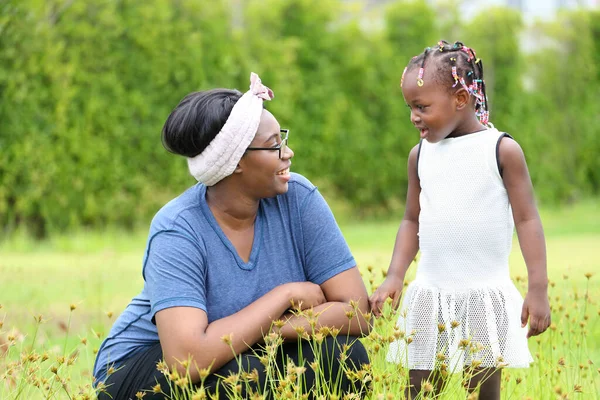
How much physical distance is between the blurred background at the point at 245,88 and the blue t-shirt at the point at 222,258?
551 cm

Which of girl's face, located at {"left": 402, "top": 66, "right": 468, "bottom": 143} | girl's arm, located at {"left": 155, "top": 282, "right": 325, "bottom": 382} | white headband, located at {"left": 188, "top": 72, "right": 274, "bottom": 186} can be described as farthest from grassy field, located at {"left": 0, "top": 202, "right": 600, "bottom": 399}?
white headband, located at {"left": 188, "top": 72, "right": 274, "bottom": 186}

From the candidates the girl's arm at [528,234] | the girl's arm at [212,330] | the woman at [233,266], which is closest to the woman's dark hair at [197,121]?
the woman at [233,266]

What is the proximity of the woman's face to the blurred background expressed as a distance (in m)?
5.57

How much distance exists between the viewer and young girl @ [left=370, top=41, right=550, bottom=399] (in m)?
3.27

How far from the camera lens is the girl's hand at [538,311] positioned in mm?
3086

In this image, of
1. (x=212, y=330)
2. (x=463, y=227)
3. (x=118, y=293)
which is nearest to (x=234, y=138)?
(x=212, y=330)

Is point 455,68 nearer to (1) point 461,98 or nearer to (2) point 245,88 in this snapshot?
(1) point 461,98

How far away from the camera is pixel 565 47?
17.2 metres

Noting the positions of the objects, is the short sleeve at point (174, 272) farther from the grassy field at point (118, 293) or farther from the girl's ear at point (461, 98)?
the girl's ear at point (461, 98)

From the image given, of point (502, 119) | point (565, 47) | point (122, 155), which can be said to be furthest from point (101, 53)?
point (565, 47)

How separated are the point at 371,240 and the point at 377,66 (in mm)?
4118

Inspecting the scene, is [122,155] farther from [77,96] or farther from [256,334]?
[256,334]

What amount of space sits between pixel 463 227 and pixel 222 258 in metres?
0.92

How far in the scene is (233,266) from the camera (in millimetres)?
3316
